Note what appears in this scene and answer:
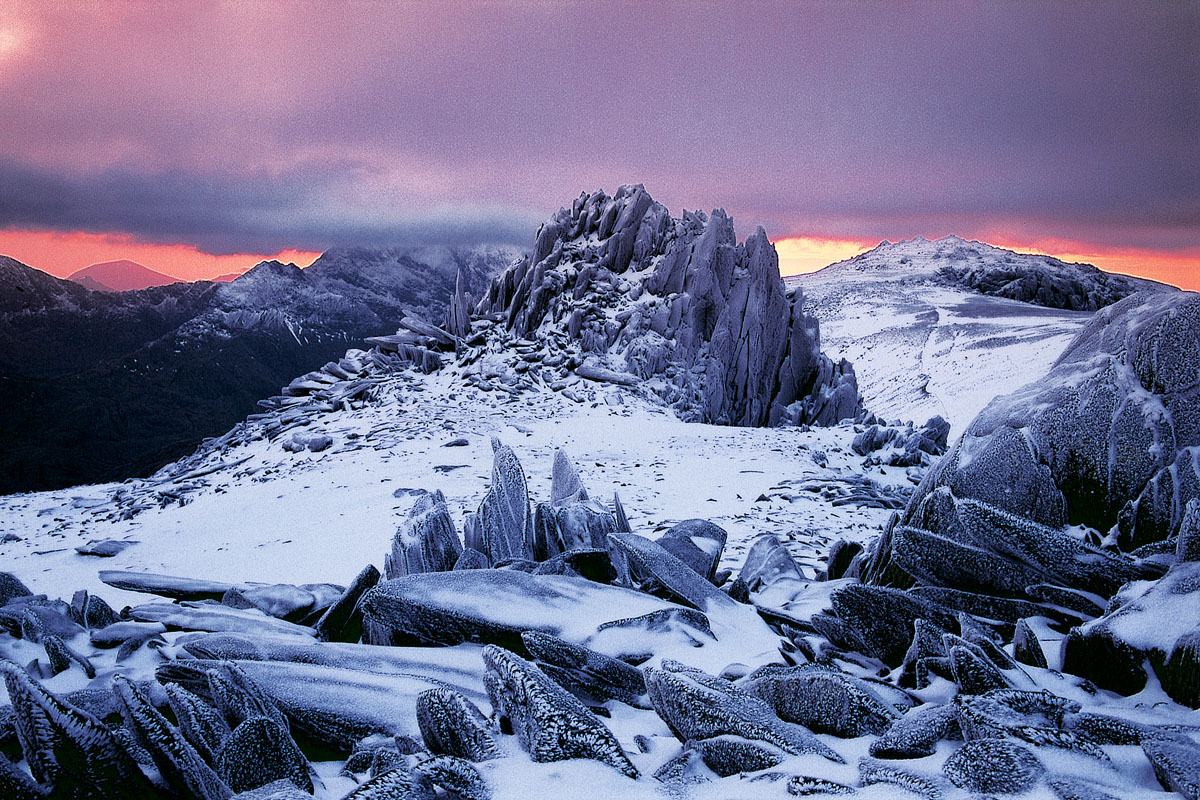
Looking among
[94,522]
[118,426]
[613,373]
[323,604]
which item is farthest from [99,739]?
[118,426]

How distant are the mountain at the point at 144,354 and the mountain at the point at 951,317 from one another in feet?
283

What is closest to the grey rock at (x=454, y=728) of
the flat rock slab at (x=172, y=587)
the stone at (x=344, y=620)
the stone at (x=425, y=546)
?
the stone at (x=344, y=620)

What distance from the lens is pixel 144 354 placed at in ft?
449

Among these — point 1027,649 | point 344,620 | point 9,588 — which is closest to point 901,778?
point 1027,649

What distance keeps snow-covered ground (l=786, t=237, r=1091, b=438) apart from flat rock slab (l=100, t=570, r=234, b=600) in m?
30.7

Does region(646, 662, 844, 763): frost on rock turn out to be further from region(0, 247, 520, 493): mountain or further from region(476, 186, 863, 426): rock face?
region(0, 247, 520, 493): mountain

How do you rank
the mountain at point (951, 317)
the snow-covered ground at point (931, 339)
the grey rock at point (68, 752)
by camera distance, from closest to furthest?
1. the grey rock at point (68, 752)
2. the snow-covered ground at point (931, 339)
3. the mountain at point (951, 317)

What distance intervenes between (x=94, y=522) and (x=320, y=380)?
13.5 meters

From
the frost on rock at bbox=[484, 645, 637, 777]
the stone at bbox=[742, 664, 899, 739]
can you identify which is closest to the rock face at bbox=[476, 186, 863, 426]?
the stone at bbox=[742, 664, 899, 739]

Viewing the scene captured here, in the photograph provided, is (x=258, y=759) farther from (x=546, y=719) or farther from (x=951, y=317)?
(x=951, y=317)

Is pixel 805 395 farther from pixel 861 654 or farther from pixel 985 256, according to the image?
pixel 985 256

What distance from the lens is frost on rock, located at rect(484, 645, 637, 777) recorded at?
248 centimetres

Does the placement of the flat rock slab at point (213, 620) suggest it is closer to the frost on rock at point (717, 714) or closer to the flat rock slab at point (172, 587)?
the flat rock slab at point (172, 587)

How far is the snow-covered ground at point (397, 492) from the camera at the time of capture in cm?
871
